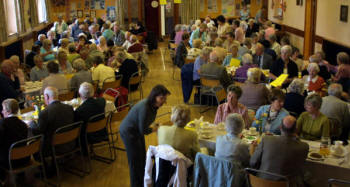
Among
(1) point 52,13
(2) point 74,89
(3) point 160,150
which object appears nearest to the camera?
(3) point 160,150

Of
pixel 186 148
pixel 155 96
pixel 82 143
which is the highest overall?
pixel 155 96

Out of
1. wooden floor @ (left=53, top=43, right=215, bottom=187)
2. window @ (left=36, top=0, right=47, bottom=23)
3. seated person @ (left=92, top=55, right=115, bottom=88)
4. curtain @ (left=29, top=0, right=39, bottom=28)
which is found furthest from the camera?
window @ (left=36, top=0, right=47, bottom=23)

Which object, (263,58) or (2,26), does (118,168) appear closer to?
(263,58)

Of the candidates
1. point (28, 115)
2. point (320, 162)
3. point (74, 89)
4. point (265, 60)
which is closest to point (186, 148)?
point (320, 162)

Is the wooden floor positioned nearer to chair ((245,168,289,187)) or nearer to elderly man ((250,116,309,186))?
chair ((245,168,289,187))

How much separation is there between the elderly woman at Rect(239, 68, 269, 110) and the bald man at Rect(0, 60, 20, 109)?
3878 millimetres

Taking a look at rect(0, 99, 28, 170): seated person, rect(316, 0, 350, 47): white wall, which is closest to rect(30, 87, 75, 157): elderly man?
rect(0, 99, 28, 170): seated person

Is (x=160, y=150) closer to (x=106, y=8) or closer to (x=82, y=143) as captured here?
(x=82, y=143)

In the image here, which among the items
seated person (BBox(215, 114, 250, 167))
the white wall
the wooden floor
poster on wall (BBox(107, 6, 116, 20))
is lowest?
the wooden floor

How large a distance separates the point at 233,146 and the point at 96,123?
2250mm

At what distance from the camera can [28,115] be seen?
19.4ft

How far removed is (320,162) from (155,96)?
1835mm

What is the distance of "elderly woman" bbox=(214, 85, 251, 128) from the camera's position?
5277mm

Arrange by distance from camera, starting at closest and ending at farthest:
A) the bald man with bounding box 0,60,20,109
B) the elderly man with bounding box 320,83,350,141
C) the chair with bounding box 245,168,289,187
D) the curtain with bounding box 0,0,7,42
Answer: the chair with bounding box 245,168,289,187, the elderly man with bounding box 320,83,350,141, the bald man with bounding box 0,60,20,109, the curtain with bounding box 0,0,7,42
